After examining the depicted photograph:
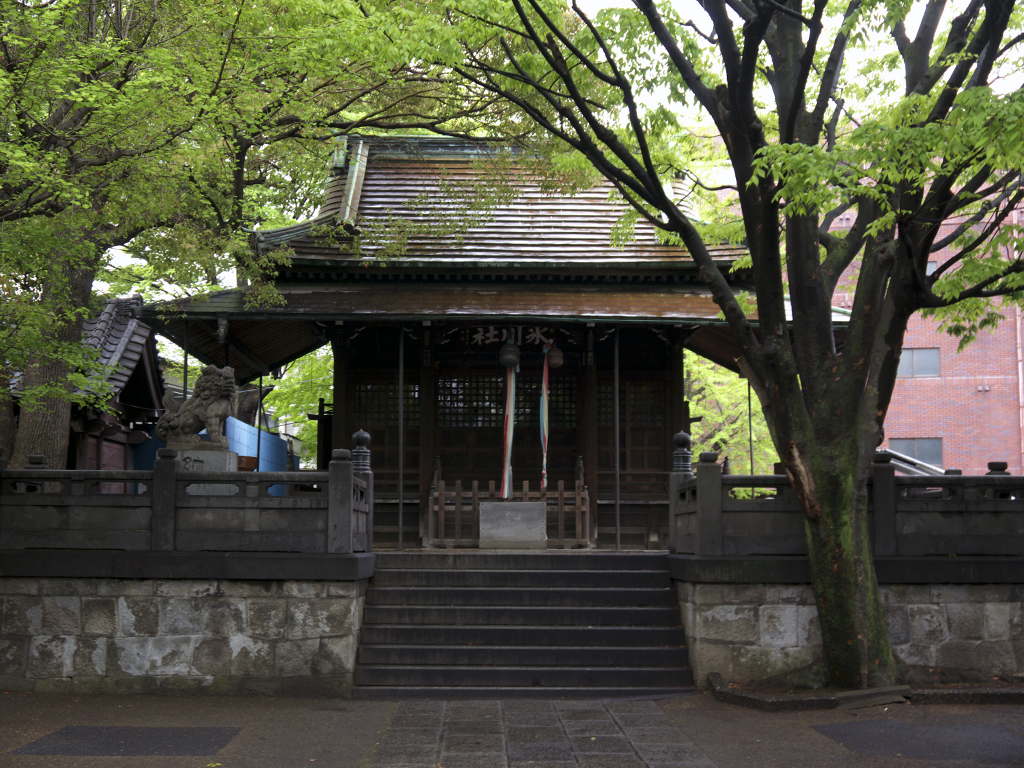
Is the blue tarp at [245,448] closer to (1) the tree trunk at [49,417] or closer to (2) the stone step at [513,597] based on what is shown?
(1) the tree trunk at [49,417]

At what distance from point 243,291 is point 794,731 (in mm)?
10369

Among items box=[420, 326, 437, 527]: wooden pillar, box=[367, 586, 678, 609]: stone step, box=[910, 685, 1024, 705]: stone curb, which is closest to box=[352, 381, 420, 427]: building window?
box=[420, 326, 437, 527]: wooden pillar

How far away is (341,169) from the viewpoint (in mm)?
17766

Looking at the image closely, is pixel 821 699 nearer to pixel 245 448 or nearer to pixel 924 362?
pixel 245 448

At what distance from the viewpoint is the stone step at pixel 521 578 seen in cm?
1066

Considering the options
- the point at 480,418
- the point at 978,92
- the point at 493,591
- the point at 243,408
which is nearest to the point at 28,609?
the point at 493,591

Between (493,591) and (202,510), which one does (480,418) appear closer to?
(493,591)

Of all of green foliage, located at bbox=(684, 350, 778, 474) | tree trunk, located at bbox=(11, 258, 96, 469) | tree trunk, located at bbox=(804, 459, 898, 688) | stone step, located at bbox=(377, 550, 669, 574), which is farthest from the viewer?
green foliage, located at bbox=(684, 350, 778, 474)

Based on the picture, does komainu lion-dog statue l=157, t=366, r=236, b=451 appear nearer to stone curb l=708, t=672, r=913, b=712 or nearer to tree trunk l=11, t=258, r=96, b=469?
tree trunk l=11, t=258, r=96, b=469

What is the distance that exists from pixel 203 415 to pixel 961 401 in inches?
1108

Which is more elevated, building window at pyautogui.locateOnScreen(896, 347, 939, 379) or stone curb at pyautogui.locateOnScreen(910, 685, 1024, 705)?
building window at pyautogui.locateOnScreen(896, 347, 939, 379)

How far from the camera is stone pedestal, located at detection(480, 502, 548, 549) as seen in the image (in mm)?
12797

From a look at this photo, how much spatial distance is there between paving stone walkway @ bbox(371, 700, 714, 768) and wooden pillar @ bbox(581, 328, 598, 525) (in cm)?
610

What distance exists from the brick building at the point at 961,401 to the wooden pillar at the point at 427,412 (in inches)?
807
